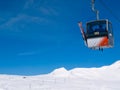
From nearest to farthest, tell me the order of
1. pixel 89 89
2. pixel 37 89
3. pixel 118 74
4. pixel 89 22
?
pixel 37 89, pixel 89 89, pixel 89 22, pixel 118 74

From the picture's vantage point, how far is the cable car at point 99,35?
93.8 feet

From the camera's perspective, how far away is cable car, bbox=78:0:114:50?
2860cm

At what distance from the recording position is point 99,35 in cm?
2928

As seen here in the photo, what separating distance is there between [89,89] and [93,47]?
10.7 feet

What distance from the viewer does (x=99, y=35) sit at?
96.1ft

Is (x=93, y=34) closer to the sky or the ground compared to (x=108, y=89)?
closer to the sky

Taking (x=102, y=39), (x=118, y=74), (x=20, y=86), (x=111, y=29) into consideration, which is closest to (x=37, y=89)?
(x=20, y=86)

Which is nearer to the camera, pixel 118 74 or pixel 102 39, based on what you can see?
pixel 102 39

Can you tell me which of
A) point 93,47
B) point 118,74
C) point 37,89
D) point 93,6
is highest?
point 118,74

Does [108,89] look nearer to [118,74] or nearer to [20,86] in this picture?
[20,86]

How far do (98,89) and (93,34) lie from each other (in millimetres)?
4333

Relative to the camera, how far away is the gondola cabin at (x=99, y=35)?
28578 mm

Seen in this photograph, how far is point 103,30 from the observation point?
29359 millimetres

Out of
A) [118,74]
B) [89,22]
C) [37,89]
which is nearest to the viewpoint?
[37,89]
